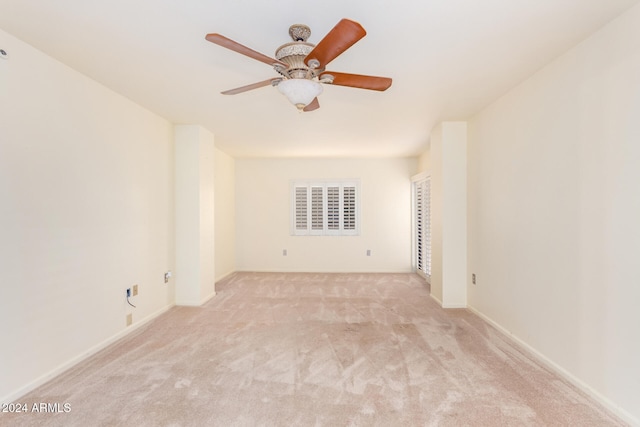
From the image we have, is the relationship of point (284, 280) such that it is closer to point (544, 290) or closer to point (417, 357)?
point (417, 357)

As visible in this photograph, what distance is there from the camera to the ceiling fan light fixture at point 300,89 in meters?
1.63

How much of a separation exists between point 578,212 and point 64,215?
3.77 m

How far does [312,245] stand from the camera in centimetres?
592

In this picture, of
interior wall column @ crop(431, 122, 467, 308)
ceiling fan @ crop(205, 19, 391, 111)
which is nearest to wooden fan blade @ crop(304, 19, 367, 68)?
ceiling fan @ crop(205, 19, 391, 111)

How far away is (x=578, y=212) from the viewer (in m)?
2.00

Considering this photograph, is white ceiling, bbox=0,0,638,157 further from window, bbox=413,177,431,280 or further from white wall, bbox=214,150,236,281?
white wall, bbox=214,150,236,281

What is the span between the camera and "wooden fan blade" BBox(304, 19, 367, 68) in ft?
4.12

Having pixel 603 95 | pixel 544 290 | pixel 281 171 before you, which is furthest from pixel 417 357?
pixel 281 171

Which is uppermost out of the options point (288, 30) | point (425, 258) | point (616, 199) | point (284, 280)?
point (288, 30)

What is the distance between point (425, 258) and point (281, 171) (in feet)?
10.7

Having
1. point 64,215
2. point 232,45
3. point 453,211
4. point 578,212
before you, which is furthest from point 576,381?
point 64,215

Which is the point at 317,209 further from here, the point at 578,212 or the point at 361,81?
the point at 578,212

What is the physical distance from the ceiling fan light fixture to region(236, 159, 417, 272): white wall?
4.20 m

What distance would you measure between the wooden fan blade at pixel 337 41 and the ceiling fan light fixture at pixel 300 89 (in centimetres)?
10
